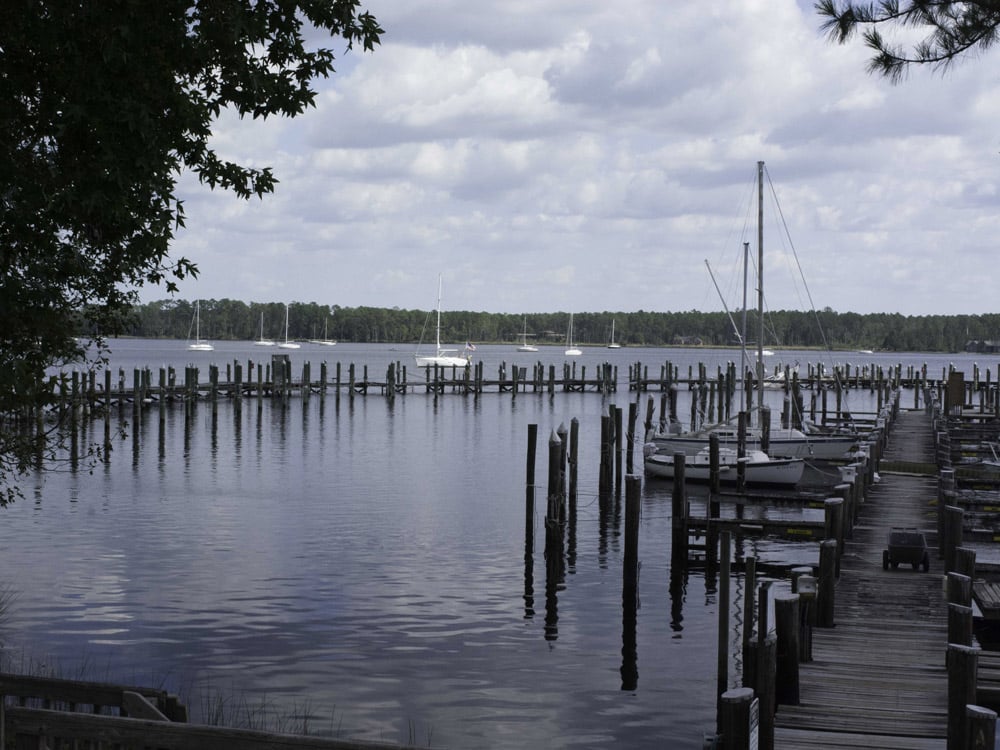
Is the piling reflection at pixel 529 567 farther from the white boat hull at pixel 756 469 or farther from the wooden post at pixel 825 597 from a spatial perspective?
the white boat hull at pixel 756 469

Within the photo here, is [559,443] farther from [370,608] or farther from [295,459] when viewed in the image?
[295,459]

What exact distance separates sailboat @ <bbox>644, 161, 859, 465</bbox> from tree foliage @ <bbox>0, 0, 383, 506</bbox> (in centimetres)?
3291

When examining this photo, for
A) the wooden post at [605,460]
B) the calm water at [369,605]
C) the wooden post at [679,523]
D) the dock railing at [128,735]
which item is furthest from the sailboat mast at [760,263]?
the dock railing at [128,735]

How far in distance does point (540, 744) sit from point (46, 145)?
9.58 metres

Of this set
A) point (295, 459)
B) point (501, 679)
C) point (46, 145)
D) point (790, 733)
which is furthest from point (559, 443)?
point (295, 459)

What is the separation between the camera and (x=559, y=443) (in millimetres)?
26469

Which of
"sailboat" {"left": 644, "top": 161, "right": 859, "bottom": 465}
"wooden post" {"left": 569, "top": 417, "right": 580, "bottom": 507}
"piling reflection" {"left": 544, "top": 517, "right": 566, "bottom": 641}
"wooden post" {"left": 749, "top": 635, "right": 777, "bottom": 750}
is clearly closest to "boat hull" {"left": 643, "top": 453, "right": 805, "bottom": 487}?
"sailboat" {"left": 644, "top": 161, "right": 859, "bottom": 465}

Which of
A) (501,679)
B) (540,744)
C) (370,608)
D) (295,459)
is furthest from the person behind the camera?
(295,459)

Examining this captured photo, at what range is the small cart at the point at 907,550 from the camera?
65.2 feet

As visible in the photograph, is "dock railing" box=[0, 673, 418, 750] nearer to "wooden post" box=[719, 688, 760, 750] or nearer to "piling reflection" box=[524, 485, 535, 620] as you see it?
"wooden post" box=[719, 688, 760, 750]

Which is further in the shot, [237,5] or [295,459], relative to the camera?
[295,459]

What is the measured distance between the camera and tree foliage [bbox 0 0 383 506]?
1051 cm

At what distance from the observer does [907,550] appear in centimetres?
1986

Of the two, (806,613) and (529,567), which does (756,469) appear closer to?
(529,567)
